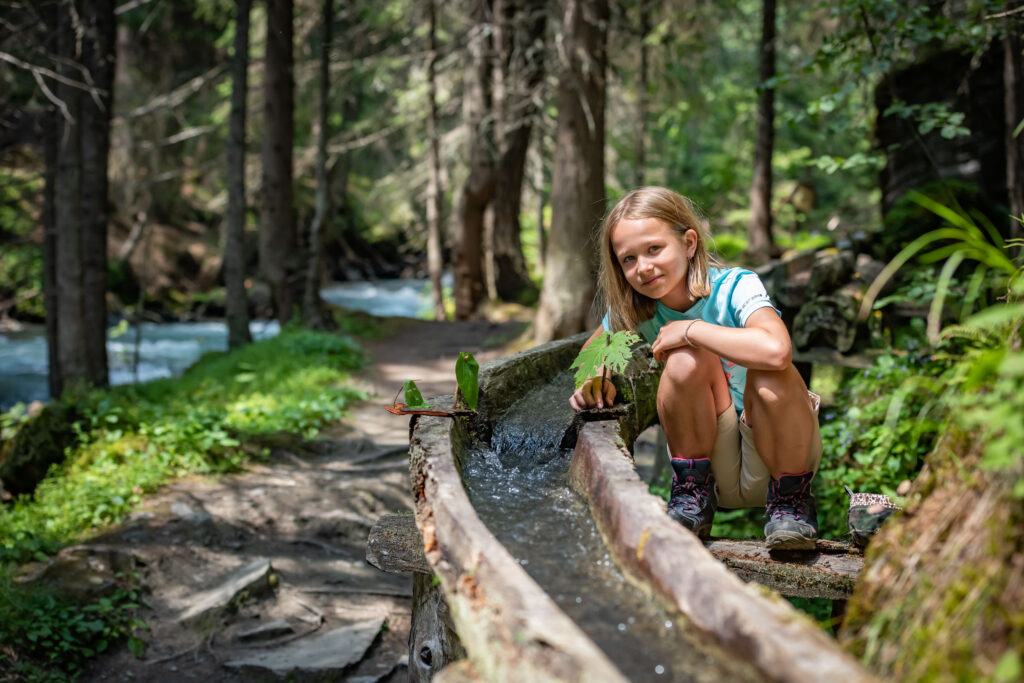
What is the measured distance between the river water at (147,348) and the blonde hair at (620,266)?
31.6ft

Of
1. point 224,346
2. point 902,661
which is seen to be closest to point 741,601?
point 902,661

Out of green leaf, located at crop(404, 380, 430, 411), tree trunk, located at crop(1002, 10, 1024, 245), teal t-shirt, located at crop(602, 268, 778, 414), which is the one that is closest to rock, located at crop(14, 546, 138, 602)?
green leaf, located at crop(404, 380, 430, 411)

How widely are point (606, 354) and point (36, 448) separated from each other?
600 cm

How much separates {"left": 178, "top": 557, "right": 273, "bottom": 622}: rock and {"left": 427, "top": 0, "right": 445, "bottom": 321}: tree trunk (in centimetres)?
949

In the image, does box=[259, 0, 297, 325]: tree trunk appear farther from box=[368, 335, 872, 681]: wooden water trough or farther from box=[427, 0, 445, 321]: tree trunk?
box=[368, 335, 872, 681]: wooden water trough

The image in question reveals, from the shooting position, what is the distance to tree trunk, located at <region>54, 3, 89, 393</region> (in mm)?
8727

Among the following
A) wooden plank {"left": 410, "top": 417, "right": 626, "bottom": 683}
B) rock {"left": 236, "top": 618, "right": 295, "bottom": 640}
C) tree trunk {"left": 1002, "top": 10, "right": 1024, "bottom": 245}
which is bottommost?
rock {"left": 236, "top": 618, "right": 295, "bottom": 640}

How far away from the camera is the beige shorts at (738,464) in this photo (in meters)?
3.11

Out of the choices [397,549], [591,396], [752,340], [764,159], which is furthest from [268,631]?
[764,159]

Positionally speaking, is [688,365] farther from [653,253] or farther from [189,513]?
[189,513]

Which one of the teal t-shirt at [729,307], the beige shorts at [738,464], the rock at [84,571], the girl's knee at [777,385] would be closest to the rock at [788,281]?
the teal t-shirt at [729,307]

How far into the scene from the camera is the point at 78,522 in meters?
5.69

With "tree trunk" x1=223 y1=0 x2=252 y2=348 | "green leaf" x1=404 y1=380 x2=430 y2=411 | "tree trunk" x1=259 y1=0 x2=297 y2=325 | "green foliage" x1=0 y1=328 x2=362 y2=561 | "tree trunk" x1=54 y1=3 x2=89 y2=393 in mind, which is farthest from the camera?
"tree trunk" x1=259 y1=0 x2=297 y2=325

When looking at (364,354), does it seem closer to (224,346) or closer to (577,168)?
(577,168)
